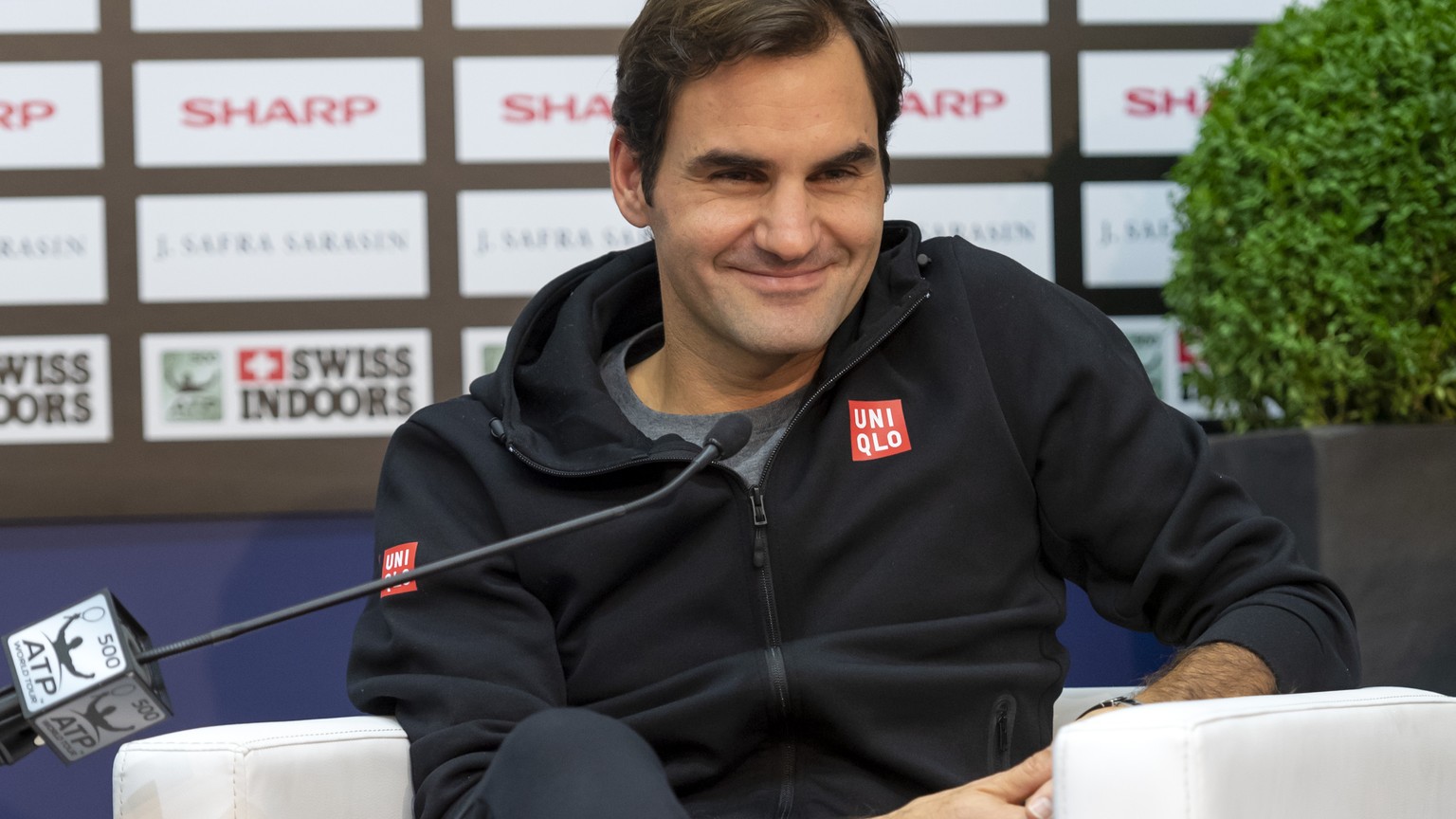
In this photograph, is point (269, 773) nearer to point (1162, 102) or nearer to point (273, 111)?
point (273, 111)

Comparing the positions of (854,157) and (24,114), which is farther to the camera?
(24,114)

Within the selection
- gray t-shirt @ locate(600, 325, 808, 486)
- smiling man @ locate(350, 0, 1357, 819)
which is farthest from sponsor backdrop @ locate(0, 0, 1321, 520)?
smiling man @ locate(350, 0, 1357, 819)

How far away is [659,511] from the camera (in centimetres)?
160

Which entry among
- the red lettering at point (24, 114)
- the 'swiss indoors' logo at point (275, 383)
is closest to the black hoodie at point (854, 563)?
the 'swiss indoors' logo at point (275, 383)

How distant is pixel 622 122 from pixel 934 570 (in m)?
0.68

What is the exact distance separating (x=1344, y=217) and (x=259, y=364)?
6.32 ft

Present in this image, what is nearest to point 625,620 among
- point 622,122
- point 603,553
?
point 603,553

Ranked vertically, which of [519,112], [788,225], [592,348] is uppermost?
[519,112]

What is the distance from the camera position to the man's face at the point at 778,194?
5.27 ft

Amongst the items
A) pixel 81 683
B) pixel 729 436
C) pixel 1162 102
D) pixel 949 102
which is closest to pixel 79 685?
pixel 81 683

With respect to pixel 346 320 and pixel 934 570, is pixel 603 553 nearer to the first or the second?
pixel 934 570

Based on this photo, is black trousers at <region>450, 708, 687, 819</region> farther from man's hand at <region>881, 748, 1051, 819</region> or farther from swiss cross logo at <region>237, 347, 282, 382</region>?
swiss cross logo at <region>237, 347, 282, 382</region>

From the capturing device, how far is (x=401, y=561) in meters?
1.60

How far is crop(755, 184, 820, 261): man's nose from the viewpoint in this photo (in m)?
1.59
